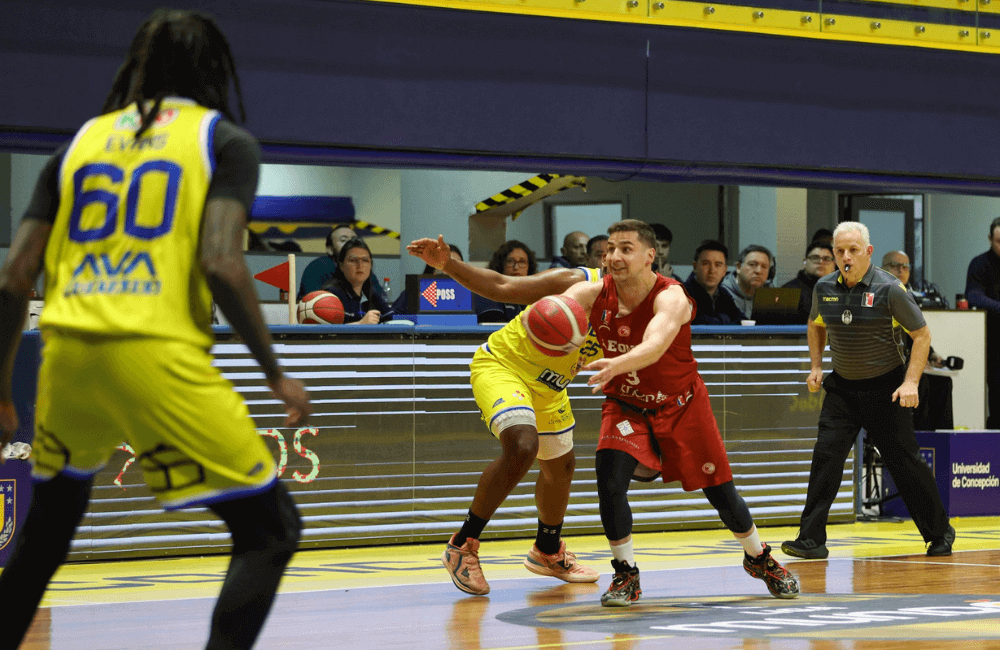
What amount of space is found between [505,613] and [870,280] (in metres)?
3.50

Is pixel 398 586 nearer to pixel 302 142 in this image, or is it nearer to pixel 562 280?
pixel 562 280

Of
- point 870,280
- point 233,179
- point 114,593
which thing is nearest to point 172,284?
point 233,179

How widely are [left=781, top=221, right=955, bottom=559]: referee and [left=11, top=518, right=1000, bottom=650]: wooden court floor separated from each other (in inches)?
10.6

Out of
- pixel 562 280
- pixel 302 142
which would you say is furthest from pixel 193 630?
pixel 302 142

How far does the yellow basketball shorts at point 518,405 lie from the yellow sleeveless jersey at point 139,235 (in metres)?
3.59

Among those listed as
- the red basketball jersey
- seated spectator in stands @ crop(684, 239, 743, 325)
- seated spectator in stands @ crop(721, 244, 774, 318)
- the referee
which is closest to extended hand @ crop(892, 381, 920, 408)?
the referee

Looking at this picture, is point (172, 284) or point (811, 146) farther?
point (811, 146)

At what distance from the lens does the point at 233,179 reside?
10.2ft

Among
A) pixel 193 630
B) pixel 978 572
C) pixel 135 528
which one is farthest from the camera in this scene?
pixel 135 528

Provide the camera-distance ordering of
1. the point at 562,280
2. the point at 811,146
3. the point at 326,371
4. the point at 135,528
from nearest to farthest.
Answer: the point at 562,280 → the point at 135,528 → the point at 326,371 → the point at 811,146

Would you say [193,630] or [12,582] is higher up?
[12,582]

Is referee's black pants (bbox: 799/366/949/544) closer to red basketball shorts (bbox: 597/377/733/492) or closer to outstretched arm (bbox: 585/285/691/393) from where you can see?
red basketball shorts (bbox: 597/377/733/492)

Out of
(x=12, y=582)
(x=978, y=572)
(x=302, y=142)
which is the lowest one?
(x=978, y=572)

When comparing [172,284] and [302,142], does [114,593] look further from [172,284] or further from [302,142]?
[172,284]
